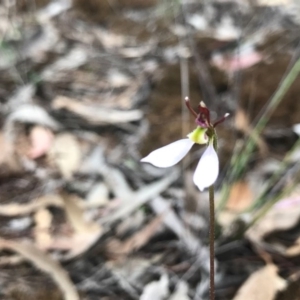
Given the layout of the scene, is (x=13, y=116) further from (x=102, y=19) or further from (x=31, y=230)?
(x=102, y=19)

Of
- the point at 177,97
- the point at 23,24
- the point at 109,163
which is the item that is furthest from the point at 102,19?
the point at 109,163

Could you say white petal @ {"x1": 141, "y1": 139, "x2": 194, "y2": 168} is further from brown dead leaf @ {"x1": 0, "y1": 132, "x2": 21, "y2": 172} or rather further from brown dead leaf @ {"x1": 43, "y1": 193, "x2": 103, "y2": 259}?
brown dead leaf @ {"x1": 0, "y1": 132, "x2": 21, "y2": 172}

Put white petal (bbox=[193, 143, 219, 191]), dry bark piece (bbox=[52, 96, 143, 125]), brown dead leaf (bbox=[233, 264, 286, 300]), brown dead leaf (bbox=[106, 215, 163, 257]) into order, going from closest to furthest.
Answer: white petal (bbox=[193, 143, 219, 191]) < brown dead leaf (bbox=[233, 264, 286, 300]) < brown dead leaf (bbox=[106, 215, 163, 257]) < dry bark piece (bbox=[52, 96, 143, 125])

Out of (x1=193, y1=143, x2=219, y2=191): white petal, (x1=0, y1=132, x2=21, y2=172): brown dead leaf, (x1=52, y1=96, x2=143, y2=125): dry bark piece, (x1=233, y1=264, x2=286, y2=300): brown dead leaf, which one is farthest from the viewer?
(x1=52, y1=96, x2=143, y2=125): dry bark piece

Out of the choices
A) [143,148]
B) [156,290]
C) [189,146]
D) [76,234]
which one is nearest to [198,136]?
[189,146]

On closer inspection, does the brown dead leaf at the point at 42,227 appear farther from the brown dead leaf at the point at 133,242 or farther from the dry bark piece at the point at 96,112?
the dry bark piece at the point at 96,112

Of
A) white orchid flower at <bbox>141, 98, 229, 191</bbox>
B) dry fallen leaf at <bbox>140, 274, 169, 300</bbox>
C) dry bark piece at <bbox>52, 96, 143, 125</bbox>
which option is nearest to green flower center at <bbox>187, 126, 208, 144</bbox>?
white orchid flower at <bbox>141, 98, 229, 191</bbox>
